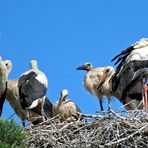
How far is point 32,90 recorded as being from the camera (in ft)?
39.6

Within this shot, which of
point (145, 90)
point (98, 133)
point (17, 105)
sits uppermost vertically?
point (17, 105)

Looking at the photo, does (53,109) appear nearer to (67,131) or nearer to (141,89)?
(141,89)

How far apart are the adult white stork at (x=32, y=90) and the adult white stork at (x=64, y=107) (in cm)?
31

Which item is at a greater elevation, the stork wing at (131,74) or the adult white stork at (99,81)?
the adult white stork at (99,81)

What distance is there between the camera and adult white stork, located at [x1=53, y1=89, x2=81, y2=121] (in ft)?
37.6

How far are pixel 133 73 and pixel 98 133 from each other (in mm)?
2662

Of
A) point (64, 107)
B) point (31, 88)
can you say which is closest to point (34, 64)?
point (31, 88)

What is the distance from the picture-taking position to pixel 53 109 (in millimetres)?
11906

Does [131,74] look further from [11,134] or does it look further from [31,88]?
[11,134]

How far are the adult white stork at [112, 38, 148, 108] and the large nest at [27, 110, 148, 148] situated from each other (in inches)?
82.3

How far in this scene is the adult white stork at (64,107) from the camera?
11.5 metres

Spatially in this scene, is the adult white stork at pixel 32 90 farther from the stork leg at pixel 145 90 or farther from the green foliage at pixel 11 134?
the green foliage at pixel 11 134

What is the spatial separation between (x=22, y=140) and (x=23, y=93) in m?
5.69

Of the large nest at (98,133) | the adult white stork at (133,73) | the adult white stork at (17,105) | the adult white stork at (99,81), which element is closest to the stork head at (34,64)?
the adult white stork at (17,105)
